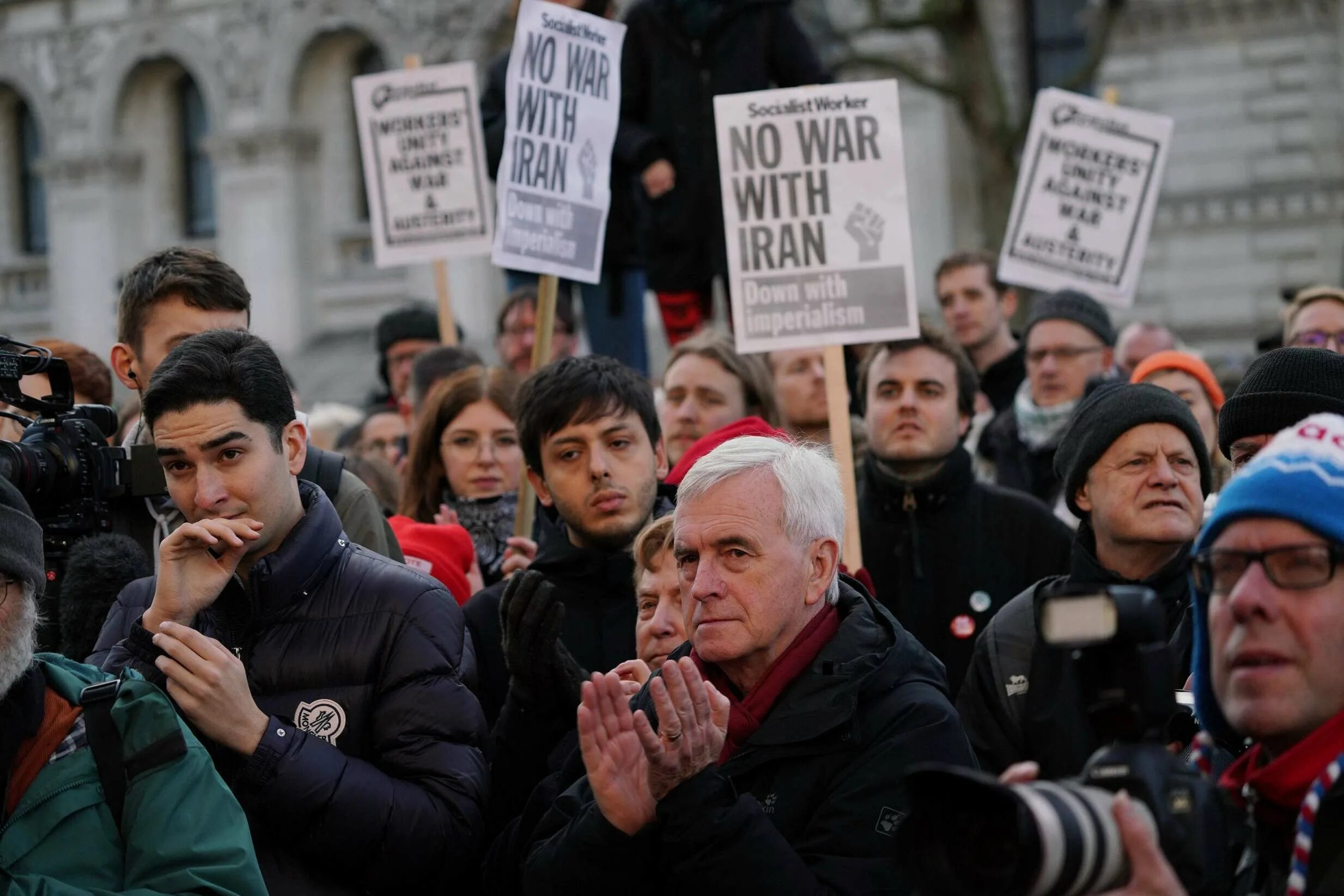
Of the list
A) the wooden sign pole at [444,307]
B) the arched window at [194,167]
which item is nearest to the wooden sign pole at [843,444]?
the wooden sign pole at [444,307]

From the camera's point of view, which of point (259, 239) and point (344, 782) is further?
point (259, 239)

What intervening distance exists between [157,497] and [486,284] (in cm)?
1696

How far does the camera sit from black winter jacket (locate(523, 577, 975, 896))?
3.65 m

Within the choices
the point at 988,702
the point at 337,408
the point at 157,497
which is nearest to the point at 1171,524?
the point at 988,702

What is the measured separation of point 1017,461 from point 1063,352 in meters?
0.49

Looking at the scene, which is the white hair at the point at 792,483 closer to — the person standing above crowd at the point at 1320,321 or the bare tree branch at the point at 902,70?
the person standing above crowd at the point at 1320,321

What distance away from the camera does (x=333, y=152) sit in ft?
80.2

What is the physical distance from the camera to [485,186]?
30.1 ft

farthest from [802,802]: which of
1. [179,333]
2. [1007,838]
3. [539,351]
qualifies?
[539,351]

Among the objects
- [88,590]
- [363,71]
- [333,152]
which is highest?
[363,71]

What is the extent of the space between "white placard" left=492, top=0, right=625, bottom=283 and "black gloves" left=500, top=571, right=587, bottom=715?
2.54m

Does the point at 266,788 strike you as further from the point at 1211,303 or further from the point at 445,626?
the point at 1211,303

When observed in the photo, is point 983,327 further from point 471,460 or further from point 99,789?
point 99,789

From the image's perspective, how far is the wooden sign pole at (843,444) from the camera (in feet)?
18.7
